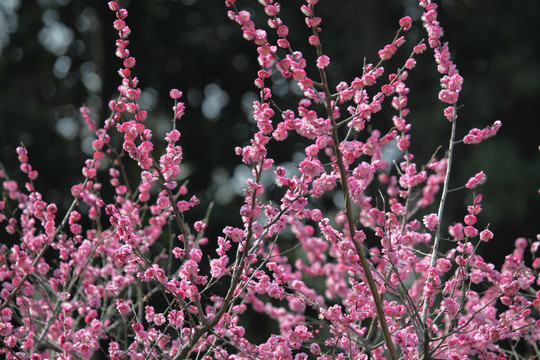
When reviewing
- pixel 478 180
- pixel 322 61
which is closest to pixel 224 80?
pixel 478 180

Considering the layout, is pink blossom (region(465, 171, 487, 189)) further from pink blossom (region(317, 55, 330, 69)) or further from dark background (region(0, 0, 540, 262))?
dark background (region(0, 0, 540, 262))

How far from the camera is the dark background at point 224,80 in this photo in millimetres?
7262

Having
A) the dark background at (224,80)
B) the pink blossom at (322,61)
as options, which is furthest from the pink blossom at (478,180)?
the dark background at (224,80)

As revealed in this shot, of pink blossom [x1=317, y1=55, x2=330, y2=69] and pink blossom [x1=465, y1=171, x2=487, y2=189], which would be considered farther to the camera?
pink blossom [x1=465, y1=171, x2=487, y2=189]

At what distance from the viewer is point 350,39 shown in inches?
311

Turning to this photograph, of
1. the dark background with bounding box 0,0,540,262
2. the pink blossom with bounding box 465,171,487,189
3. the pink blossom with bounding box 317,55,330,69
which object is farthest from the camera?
the dark background with bounding box 0,0,540,262

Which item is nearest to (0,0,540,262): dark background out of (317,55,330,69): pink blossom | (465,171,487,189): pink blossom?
(465,171,487,189): pink blossom

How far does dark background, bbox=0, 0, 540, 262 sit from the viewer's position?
7.26 meters

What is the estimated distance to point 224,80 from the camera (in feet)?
30.4

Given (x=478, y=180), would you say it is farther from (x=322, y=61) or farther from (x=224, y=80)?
(x=224, y=80)

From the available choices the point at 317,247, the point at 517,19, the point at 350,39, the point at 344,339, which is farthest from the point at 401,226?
the point at 517,19

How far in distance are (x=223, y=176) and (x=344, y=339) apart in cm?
718

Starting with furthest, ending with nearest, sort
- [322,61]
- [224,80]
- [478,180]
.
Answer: [224,80] < [478,180] < [322,61]

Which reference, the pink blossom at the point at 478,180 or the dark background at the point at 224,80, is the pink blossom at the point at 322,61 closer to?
the pink blossom at the point at 478,180
